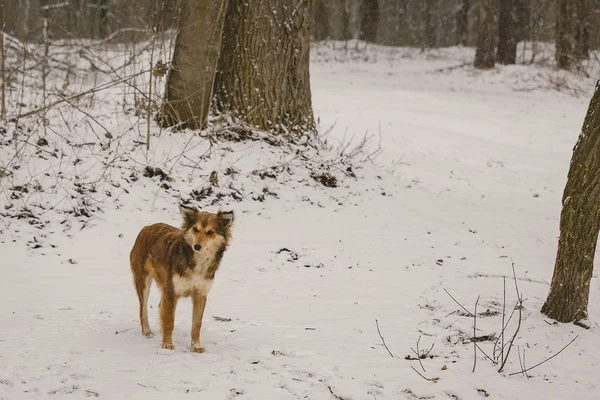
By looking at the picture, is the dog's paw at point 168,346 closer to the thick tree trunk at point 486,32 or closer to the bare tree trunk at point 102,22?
the bare tree trunk at point 102,22

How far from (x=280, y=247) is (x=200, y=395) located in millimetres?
4356

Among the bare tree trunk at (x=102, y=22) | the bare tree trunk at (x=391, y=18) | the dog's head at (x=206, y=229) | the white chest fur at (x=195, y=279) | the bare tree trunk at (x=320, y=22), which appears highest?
the bare tree trunk at (x=391, y=18)

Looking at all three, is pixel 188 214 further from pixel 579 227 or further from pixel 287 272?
pixel 579 227

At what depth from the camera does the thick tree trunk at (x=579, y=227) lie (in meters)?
5.72

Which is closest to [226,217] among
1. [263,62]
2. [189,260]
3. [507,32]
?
[189,260]

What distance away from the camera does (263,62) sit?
436 inches

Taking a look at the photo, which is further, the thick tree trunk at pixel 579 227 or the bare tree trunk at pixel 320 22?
the bare tree trunk at pixel 320 22

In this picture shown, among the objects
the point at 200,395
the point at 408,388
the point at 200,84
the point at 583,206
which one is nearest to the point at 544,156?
the point at 200,84

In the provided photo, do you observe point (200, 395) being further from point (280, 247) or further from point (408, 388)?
point (280, 247)

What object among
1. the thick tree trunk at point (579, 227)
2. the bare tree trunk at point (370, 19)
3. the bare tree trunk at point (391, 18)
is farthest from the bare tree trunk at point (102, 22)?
the bare tree trunk at point (391, 18)

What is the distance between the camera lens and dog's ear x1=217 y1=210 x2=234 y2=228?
5.17m

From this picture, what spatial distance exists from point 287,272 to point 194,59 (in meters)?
4.82

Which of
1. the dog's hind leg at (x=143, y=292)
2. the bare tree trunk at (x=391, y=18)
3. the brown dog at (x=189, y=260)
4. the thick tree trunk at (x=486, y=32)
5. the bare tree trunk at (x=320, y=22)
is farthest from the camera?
the bare tree trunk at (x=391, y=18)

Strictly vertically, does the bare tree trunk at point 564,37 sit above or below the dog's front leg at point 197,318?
above
